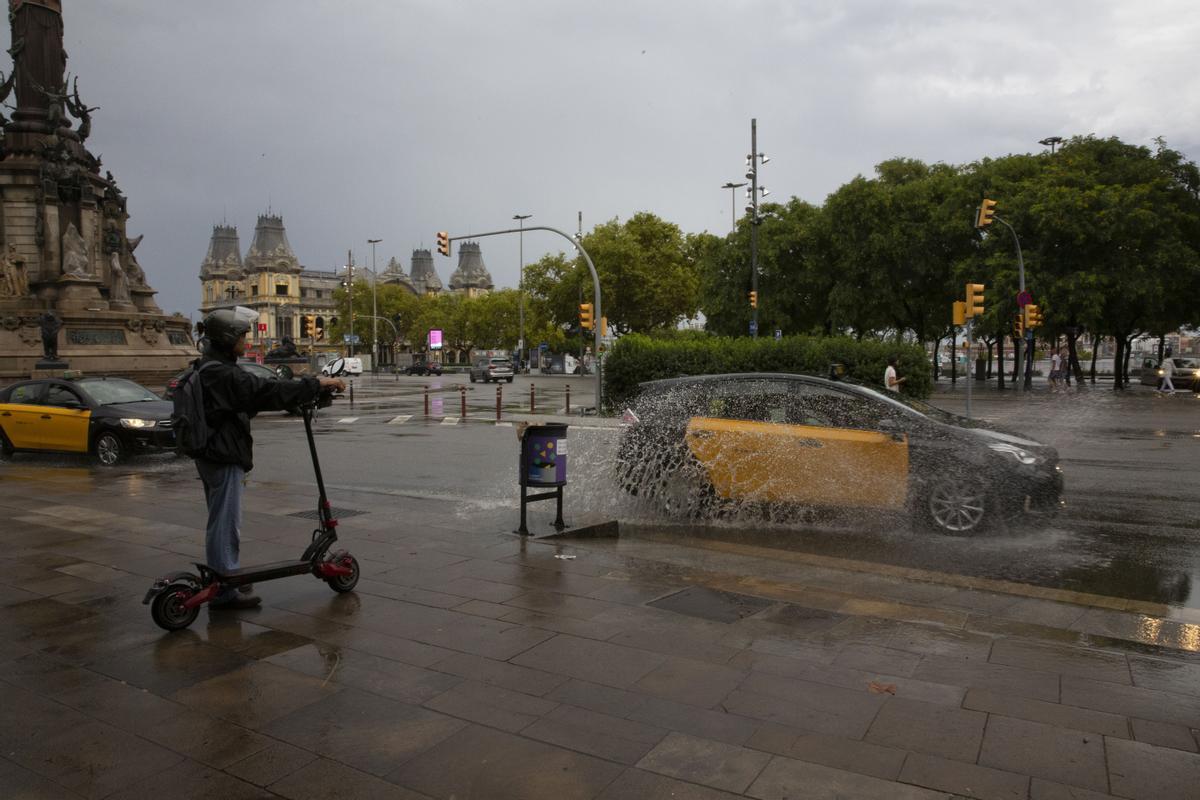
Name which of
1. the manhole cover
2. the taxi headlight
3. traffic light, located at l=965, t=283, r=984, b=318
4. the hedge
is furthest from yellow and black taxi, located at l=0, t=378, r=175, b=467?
traffic light, located at l=965, t=283, r=984, b=318

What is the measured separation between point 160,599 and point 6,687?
84 centimetres

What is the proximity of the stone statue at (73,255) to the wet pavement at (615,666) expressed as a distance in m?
24.0

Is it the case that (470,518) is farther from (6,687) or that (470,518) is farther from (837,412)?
(6,687)

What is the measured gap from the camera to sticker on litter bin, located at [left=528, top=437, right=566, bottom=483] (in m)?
7.82

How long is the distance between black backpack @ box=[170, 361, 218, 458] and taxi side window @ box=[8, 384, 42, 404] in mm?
11798

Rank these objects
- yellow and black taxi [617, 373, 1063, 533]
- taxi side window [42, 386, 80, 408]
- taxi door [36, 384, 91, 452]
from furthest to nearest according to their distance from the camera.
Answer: taxi side window [42, 386, 80, 408], taxi door [36, 384, 91, 452], yellow and black taxi [617, 373, 1063, 533]

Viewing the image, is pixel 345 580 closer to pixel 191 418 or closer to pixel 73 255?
pixel 191 418

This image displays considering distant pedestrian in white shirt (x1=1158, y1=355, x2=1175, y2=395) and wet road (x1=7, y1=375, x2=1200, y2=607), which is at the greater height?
distant pedestrian in white shirt (x1=1158, y1=355, x2=1175, y2=395)

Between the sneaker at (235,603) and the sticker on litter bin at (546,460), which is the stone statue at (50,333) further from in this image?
the sneaker at (235,603)

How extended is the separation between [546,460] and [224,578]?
3.28 metres

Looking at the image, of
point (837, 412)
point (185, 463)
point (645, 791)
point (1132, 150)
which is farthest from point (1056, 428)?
point (1132, 150)

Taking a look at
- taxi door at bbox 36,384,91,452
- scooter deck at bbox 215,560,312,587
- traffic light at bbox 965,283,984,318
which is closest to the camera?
scooter deck at bbox 215,560,312,587

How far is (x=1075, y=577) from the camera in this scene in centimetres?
657

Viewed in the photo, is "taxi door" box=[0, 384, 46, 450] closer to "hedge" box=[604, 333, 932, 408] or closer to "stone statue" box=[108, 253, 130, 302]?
"hedge" box=[604, 333, 932, 408]
